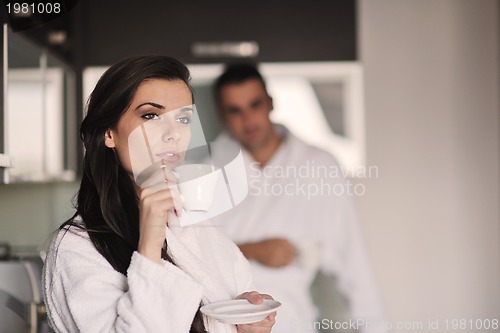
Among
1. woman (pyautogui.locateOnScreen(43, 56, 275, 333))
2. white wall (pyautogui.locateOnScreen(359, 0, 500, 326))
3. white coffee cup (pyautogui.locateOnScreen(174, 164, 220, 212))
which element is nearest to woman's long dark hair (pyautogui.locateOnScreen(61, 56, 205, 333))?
woman (pyautogui.locateOnScreen(43, 56, 275, 333))

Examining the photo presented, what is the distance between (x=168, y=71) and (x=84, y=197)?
0.97 feet

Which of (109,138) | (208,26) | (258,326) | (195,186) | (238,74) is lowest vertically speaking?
(258,326)

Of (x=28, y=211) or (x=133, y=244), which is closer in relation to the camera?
(x=133, y=244)

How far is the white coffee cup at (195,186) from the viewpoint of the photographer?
1.41 metres

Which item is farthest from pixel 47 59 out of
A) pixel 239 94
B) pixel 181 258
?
pixel 181 258

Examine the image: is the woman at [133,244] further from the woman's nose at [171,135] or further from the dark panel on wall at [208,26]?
the dark panel on wall at [208,26]

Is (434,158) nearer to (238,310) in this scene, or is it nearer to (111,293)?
(238,310)

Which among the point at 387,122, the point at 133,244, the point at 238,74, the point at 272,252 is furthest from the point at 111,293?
the point at 387,122

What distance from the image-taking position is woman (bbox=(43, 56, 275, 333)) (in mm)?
1202

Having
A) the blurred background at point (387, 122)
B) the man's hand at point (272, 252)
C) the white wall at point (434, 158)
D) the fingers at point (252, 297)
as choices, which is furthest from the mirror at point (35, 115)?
the white wall at point (434, 158)

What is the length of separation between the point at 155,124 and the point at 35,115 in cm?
54

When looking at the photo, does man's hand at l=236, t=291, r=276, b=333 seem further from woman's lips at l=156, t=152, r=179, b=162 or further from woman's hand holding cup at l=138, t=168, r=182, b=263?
woman's lips at l=156, t=152, r=179, b=162

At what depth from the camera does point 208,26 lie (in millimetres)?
1811

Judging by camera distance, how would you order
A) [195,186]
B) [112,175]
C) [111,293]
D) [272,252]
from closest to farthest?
[111,293], [112,175], [195,186], [272,252]
